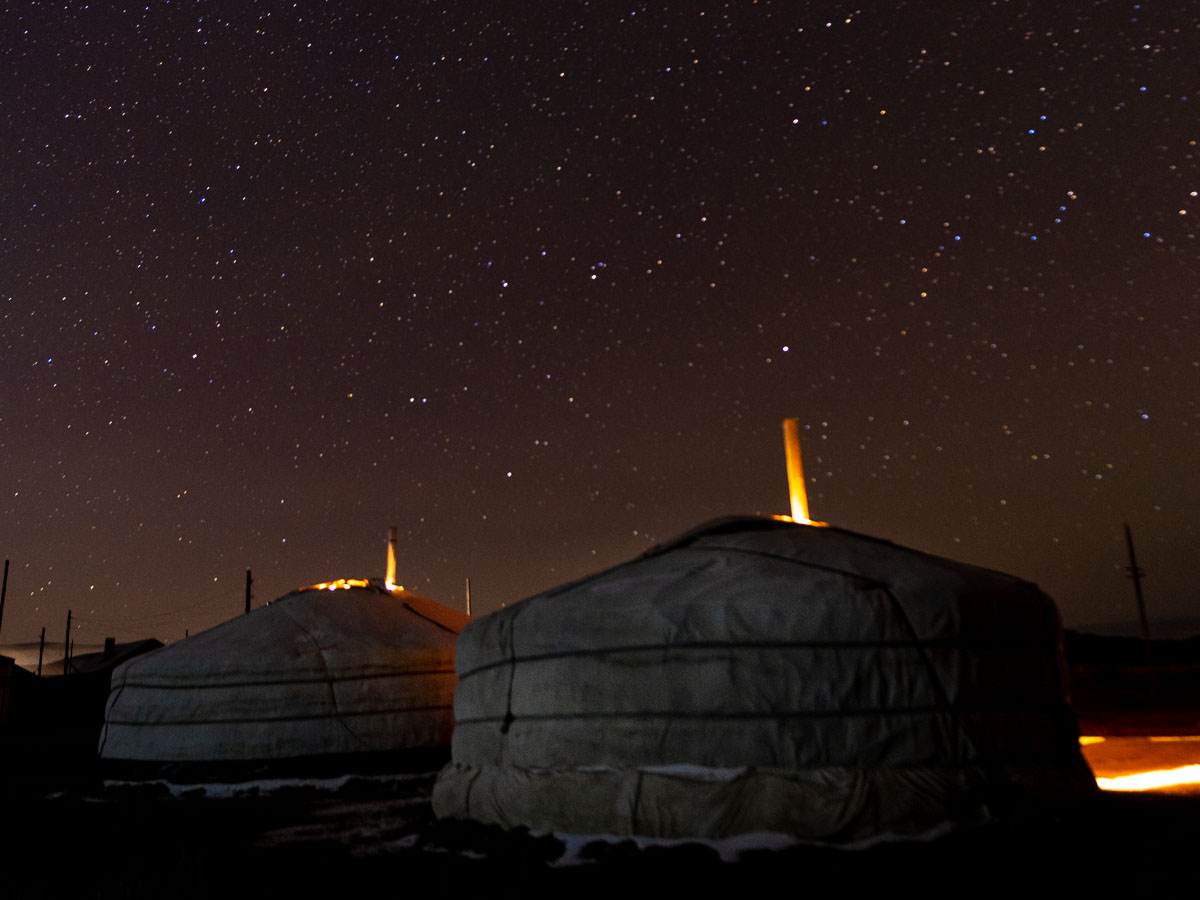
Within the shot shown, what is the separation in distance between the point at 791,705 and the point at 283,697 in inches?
153

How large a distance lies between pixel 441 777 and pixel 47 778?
15.2ft

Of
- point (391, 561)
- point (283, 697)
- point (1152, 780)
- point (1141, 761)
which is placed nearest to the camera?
point (1152, 780)

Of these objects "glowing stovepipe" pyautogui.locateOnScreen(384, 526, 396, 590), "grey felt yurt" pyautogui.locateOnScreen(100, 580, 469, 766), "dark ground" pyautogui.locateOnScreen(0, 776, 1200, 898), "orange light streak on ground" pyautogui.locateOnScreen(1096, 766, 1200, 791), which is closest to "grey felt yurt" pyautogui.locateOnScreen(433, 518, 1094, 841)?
"dark ground" pyautogui.locateOnScreen(0, 776, 1200, 898)

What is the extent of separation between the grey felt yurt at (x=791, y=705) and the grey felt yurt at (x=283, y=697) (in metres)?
2.47

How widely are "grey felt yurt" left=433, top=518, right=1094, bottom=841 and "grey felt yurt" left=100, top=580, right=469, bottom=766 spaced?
247 centimetres

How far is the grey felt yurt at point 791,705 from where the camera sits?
2936mm

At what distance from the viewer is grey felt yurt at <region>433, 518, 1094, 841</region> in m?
2.94

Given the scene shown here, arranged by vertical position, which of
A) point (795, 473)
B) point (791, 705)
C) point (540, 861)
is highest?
point (795, 473)

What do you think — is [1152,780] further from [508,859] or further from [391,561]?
[391,561]

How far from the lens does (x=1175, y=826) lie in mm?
3043

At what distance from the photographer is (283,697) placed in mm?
5746

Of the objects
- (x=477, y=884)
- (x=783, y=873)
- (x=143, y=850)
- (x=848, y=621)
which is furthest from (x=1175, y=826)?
(x=143, y=850)

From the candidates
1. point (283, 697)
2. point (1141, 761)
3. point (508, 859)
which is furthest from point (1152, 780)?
point (283, 697)

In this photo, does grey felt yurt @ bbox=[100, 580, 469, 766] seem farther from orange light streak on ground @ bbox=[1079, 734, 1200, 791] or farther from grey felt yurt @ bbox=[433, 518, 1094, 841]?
orange light streak on ground @ bbox=[1079, 734, 1200, 791]
